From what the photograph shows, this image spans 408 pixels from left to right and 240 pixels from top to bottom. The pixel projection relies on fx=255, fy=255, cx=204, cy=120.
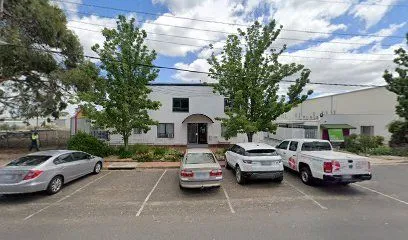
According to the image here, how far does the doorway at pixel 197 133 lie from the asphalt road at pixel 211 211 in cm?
1346

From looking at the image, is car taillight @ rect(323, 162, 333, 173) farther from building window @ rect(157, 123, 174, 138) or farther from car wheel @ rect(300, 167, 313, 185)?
building window @ rect(157, 123, 174, 138)

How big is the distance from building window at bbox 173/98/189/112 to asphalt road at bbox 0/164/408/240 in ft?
43.5

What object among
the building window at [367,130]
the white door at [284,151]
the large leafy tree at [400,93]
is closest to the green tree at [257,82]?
the white door at [284,151]

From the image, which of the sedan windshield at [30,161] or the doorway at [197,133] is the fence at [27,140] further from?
the sedan windshield at [30,161]

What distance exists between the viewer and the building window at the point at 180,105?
23.5 meters

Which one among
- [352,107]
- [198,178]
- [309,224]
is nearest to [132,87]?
[198,178]

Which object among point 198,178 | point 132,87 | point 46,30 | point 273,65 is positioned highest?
point 46,30

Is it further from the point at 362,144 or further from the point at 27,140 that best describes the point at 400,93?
the point at 27,140

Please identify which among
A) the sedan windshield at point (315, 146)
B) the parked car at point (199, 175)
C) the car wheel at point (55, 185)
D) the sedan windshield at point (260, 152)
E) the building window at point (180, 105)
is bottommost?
the car wheel at point (55, 185)

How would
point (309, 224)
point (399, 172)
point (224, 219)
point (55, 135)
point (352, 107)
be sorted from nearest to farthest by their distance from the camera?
point (309, 224) < point (224, 219) < point (399, 172) < point (55, 135) < point (352, 107)

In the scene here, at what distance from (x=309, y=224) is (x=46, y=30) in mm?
21003

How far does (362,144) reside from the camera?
66.3 feet

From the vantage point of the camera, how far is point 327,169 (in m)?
8.77

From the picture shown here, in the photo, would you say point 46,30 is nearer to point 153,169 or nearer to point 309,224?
point 153,169
